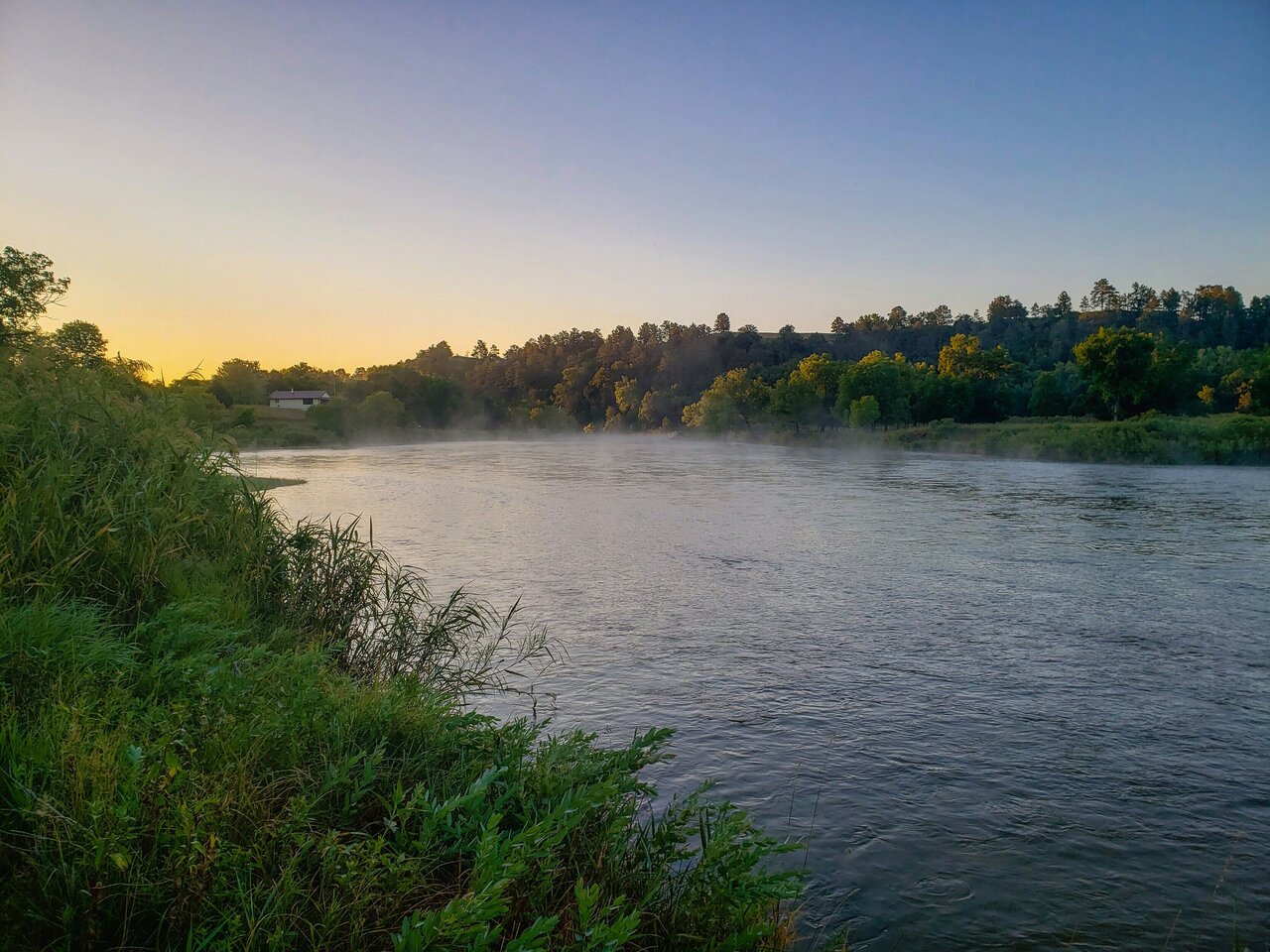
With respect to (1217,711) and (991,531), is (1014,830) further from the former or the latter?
(991,531)

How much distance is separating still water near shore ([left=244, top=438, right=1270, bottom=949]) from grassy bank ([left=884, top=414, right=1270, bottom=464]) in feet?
101

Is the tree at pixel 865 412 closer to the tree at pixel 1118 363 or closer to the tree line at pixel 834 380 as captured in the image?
the tree line at pixel 834 380

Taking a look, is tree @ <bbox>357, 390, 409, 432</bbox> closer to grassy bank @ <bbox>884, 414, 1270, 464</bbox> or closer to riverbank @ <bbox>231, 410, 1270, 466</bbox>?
riverbank @ <bbox>231, 410, 1270, 466</bbox>

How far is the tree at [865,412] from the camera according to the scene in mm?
94562

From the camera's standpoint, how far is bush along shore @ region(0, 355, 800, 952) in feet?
11.9

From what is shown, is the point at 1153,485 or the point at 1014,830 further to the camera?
the point at 1153,485

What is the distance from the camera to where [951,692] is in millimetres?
11070

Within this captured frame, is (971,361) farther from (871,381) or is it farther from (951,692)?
(951,692)

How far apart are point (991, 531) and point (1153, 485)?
69.6ft

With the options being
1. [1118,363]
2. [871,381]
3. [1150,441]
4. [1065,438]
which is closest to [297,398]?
[871,381]

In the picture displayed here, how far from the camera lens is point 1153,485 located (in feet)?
138

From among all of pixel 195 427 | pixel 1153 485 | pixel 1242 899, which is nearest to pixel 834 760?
pixel 1242 899

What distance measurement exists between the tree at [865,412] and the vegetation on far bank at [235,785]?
91.3 m

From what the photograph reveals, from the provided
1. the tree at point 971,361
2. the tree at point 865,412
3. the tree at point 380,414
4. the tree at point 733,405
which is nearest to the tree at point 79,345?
the tree at point 865,412
